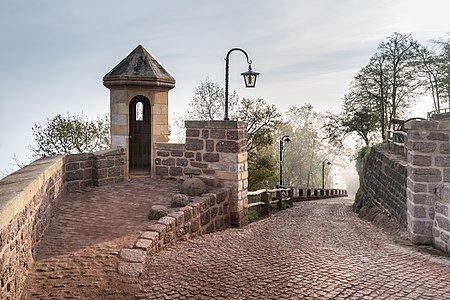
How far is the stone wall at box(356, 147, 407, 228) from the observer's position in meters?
9.52

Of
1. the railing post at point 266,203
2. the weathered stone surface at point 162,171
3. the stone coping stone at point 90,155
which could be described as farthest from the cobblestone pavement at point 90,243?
the railing post at point 266,203

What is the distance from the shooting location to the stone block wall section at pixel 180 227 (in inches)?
184

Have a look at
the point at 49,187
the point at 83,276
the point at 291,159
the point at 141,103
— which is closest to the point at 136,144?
the point at 141,103

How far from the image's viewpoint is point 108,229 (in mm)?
5816

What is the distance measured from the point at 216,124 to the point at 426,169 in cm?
411

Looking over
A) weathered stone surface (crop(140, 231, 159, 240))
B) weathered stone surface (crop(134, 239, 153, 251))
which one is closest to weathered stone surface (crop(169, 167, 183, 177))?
weathered stone surface (crop(140, 231, 159, 240))

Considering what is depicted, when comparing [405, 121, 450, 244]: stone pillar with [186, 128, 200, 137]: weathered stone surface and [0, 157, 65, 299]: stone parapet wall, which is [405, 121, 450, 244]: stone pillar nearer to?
[186, 128, 200, 137]: weathered stone surface

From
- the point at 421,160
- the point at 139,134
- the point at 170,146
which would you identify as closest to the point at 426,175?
the point at 421,160

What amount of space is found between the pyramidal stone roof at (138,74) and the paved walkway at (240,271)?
13.6 ft

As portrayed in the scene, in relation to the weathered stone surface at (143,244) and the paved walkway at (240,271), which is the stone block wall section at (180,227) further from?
the paved walkway at (240,271)

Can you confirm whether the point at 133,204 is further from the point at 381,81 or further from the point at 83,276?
the point at 381,81

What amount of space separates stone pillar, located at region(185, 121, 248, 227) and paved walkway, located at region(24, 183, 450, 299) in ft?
7.19

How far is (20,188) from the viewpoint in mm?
4352

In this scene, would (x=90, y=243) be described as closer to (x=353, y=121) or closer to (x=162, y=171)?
(x=162, y=171)
